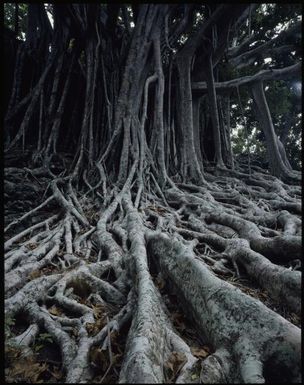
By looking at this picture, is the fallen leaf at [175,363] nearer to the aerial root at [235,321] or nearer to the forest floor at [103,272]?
the forest floor at [103,272]

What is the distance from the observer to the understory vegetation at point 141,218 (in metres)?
1.37

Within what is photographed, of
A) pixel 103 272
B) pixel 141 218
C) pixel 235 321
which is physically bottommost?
pixel 103 272

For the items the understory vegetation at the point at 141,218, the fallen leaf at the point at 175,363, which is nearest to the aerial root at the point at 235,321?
the understory vegetation at the point at 141,218

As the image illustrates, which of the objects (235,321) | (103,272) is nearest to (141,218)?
(103,272)

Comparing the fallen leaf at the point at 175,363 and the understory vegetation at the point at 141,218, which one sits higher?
the understory vegetation at the point at 141,218

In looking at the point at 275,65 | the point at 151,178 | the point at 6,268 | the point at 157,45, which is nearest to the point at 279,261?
the point at 6,268

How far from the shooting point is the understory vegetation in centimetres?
137

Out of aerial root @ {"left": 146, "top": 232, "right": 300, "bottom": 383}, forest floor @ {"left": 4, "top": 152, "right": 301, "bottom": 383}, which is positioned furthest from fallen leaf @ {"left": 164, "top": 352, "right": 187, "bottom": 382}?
aerial root @ {"left": 146, "top": 232, "right": 300, "bottom": 383}

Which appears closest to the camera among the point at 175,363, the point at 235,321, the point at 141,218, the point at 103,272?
the point at 175,363

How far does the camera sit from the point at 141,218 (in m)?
3.17

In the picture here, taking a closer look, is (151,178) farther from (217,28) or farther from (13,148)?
(217,28)

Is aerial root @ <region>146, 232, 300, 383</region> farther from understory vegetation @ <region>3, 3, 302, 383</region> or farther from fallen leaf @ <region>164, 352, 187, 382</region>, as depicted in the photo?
fallen leaf @ <region>164, 352, 187, 382</region>

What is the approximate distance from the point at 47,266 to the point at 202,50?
5855 mm

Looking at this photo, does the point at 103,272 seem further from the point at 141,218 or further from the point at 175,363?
the point at 175,363
